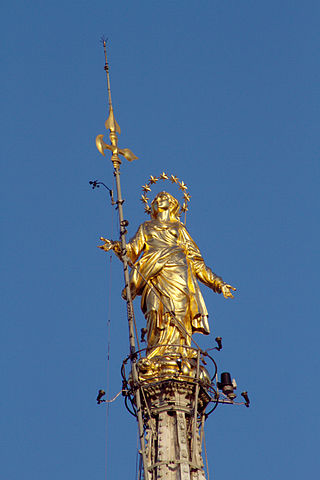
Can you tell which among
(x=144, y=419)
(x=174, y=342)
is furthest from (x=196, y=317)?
(x=144, y=419)

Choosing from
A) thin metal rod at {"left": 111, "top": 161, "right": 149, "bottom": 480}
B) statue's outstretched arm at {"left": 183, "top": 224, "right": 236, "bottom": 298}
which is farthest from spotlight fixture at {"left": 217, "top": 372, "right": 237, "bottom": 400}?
statue's outstretched arm at {"left": 183, "top": 224, "right": 236, "bottom": 298}

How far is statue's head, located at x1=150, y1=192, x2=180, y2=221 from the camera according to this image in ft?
144

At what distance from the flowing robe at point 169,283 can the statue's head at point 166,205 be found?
81 cm

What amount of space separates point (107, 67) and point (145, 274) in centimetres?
872

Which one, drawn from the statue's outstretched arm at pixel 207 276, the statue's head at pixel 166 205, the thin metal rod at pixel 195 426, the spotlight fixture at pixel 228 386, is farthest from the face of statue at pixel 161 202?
the spotlight fixture at pixel 228 386

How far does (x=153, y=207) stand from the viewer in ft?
144

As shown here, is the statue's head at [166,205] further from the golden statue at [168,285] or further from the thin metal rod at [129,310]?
the thin metal rod at [129,310]

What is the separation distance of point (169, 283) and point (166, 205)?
14.3 feet

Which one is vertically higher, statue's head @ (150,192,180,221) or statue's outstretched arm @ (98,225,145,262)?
statue's head @ (150,192,180,221)

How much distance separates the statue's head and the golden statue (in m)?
0.34

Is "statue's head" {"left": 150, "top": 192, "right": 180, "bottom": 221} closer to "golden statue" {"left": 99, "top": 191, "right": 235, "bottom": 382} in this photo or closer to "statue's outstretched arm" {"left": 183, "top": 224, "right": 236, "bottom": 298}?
"golden statue" {"left": 99, "top": 191, "right": 235, "bottom": 382}

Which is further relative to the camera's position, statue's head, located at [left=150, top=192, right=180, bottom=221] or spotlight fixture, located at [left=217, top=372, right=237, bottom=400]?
statue's head, located at [left=150, top=192, right=180, bottom=221]

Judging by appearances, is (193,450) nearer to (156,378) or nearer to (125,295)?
(156,378)

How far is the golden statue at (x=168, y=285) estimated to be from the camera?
1539 inches
